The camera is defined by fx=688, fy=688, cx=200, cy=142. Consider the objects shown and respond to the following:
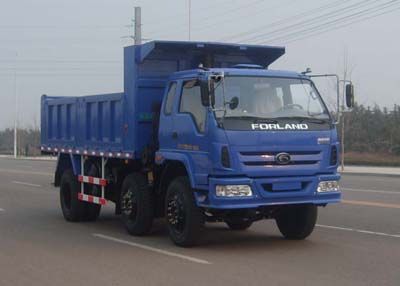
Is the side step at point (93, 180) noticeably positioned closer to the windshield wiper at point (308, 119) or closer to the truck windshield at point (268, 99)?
the truck windshield at point (268, 99)

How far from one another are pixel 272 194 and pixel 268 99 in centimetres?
145

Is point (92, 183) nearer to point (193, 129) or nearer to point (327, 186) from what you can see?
point (193, 129)

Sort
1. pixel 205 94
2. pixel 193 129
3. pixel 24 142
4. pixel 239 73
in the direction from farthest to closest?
1. pixel 24 142
2. pixel 239 73
3. pixel 193 129
4. pixel 205 94

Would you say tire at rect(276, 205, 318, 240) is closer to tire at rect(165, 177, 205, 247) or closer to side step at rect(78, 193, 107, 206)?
tire at rect(165, 177, 205, 247)

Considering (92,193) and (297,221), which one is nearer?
(297,221)

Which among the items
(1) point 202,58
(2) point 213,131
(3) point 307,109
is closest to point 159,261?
(2) point 213,131

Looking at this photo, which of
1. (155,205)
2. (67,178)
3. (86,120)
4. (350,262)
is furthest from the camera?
(67,178)

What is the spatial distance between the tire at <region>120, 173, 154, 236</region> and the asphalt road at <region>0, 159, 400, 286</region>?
0.21m

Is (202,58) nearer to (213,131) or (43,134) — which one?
(213,131)

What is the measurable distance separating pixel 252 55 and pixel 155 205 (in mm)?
3187

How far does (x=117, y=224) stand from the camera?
534 inches

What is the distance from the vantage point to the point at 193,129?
32.8ft

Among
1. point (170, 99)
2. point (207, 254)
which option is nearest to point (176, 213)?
point (207, 254)

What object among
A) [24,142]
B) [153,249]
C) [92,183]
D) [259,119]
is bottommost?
[153,249]
